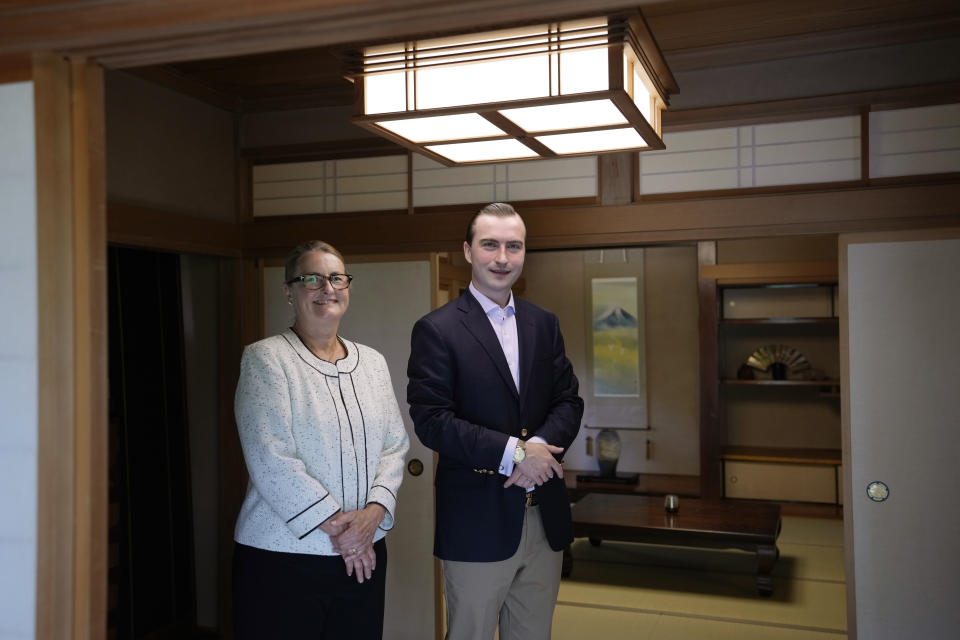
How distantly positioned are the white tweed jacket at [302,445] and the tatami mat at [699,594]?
6.49ft

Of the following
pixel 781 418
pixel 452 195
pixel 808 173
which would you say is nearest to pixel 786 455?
pixel 781 418

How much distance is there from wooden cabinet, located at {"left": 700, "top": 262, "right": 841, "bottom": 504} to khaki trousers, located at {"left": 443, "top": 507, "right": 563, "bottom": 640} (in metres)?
3.92

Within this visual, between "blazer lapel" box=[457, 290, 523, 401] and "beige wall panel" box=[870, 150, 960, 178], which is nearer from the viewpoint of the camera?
"blazer lapel" box=[457, 290, 523, 401]

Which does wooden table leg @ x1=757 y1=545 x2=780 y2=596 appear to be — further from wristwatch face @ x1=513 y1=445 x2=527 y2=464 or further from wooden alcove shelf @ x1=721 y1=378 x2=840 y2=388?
wristwatch face @ x1=513 y1=445 x2=527 y2=464

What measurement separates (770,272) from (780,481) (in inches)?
63.4

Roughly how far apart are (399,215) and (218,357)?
3.65 feet

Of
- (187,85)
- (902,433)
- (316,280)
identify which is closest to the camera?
(316,280)

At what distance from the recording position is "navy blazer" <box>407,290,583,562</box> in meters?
2.46

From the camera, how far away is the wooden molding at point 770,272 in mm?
6297

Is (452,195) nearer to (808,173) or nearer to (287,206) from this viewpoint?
(287,206)

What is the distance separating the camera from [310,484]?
236 cm

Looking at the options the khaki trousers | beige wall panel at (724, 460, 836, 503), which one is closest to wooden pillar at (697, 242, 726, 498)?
beige wall panel at (724, 460, 836, 503)

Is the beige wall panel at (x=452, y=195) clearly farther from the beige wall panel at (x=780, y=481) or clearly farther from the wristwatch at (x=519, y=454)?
the beige wall panel at (x=780, y=481)

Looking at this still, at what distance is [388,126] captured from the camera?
248 cm
